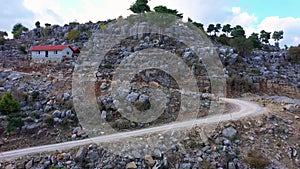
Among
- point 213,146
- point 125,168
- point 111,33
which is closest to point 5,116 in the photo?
point 125,168

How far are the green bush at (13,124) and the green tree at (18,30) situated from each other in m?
50.3

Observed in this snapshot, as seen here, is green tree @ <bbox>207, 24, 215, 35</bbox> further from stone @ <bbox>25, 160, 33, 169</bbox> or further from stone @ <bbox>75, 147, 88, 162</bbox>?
stone @ <bbox>25, 160, 33, 169</bbox>

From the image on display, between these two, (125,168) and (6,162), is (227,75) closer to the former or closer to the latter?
(125,168)

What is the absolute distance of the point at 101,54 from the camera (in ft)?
130

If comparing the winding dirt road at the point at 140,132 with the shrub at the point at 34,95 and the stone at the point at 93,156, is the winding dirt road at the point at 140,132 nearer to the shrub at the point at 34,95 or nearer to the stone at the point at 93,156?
the stone at the point at 93,156

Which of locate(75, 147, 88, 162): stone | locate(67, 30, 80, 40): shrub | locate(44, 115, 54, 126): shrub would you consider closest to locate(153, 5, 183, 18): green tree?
locate(67, 30, 80, 40): shrub

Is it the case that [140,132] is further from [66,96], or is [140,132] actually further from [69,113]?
[66,96]

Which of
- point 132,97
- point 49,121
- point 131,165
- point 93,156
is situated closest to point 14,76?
point 49,121

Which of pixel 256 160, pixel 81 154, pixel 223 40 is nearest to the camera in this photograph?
pixel 81 154

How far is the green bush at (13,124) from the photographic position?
19.2 meters

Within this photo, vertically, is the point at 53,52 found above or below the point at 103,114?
above

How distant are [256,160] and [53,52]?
34.7 metres

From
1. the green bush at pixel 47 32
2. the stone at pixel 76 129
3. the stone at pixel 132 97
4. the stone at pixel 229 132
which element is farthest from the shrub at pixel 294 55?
the green bush at pixel 47 32

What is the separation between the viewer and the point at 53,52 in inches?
1630
